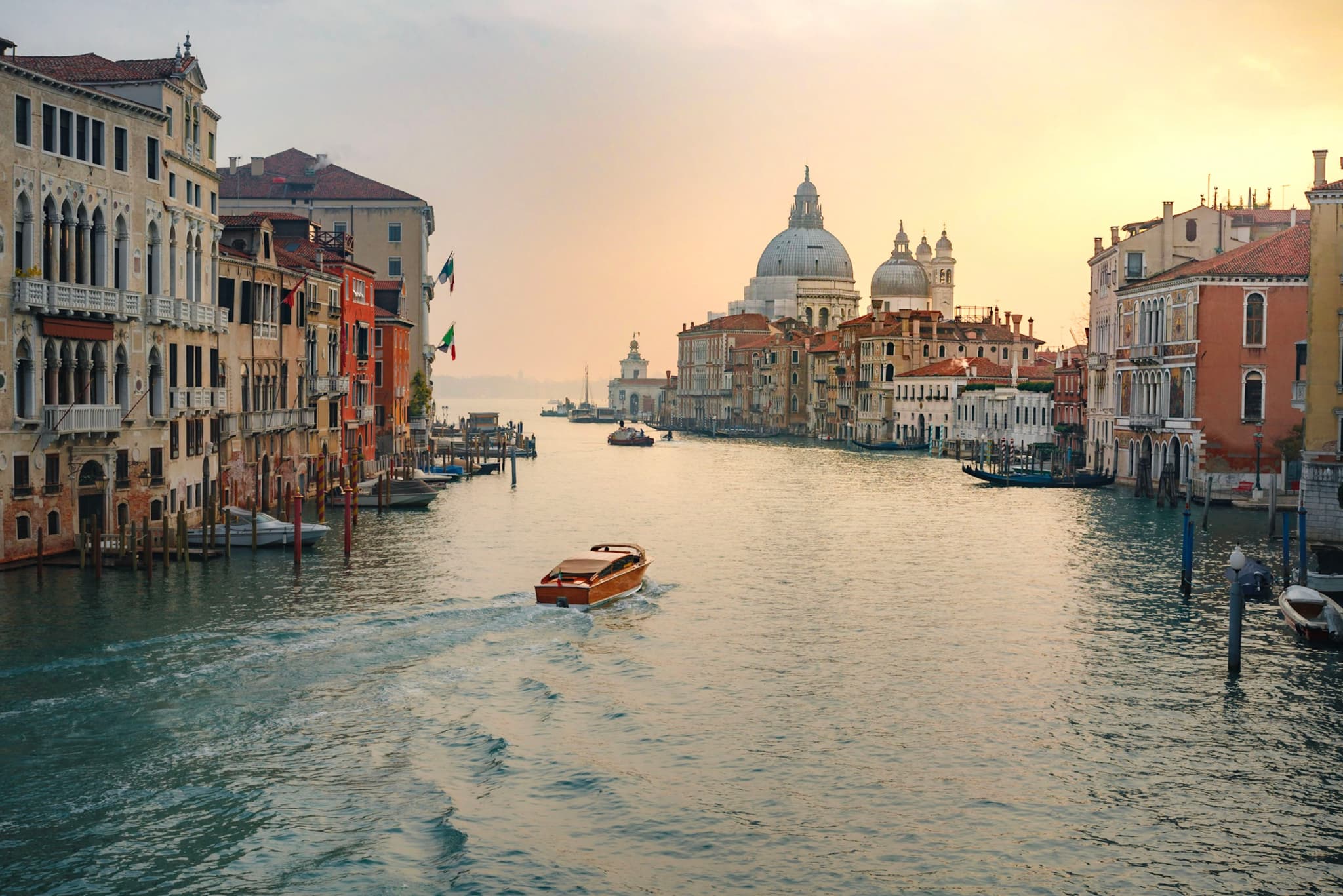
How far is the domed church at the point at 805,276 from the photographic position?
544 feet

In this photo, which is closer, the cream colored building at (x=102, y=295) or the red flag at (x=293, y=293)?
the cream colored building at (x=102, y=295)

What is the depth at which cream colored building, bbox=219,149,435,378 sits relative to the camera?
2795 inches

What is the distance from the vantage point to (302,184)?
7138cm

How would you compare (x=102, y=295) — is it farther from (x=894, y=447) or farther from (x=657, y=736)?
(x=894, y=447)

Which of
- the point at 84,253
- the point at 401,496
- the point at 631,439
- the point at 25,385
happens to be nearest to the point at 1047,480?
the point at 401,496

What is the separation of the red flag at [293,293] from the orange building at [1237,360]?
28.7 m

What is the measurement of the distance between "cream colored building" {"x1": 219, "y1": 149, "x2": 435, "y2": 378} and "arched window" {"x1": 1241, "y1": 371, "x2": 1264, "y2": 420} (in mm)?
39109

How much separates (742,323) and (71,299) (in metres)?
129

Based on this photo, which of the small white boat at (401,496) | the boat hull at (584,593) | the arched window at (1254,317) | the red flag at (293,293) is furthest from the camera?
the arched window at (1254,317)

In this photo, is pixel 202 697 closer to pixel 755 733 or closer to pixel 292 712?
pixel 292 712

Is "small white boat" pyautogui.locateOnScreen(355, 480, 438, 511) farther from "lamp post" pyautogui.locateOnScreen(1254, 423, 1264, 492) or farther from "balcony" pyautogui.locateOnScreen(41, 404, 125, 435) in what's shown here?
"lamp post" pyautogui.locateOnScreen(1254, 423, 1264, 492)

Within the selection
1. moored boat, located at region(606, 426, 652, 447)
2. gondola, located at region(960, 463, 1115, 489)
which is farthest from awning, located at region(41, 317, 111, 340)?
moored boat, located at region(606, 426, 652, 447)

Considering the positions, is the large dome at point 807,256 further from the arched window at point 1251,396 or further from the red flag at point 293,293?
the red flag at point 293,293

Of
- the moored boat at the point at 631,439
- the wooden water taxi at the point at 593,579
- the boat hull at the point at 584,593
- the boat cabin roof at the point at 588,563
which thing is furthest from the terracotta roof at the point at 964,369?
the boat hull at the point at 584,593
